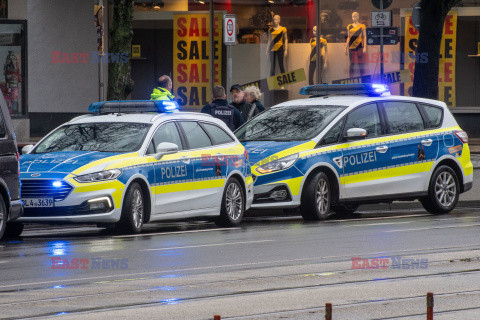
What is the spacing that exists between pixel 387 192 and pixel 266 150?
2061 mm

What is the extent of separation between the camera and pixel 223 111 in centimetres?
1834

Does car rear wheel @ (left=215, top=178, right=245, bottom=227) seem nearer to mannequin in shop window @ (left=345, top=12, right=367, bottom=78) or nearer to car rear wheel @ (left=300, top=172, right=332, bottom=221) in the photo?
A: car rear wheel @ (left=300, top=172, right=332, bottom=221)

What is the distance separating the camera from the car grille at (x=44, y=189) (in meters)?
12.7

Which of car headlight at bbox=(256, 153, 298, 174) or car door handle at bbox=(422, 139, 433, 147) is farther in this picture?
car door handle at bbox=(422, 139, 433, 147)

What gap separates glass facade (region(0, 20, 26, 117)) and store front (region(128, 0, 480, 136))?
2.75 metres

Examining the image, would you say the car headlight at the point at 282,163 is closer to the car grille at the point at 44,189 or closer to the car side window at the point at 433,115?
the car side window at the point at 433,115

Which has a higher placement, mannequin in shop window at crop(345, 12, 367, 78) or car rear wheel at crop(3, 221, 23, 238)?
mannequin in shop window at crop(345, 12, 367, 78)

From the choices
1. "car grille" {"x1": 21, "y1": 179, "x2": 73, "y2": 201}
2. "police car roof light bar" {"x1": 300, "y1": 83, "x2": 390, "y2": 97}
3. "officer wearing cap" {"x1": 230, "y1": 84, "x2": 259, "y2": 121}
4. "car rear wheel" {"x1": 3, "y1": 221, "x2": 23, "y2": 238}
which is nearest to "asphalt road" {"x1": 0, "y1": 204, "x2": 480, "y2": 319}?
"car rear wheel" {"x1": 3, "y1": 221, "x2": 23, "y2": 238}

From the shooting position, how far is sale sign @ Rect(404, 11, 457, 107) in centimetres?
2814

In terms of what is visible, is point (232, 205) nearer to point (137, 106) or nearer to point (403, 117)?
point (137, 106)

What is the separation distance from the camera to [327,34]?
2812cm

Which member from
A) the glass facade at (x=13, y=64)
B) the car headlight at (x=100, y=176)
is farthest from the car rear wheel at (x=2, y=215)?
the glass facade at (x=13, y=64)

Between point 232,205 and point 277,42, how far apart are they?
13.6 m

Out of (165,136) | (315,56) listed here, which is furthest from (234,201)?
(315,56)
